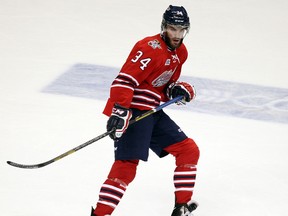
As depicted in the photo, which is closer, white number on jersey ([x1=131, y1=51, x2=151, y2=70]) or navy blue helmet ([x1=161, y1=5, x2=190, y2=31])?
white number on jersey ([x1=131, y1=51, x2=151, y2=70])

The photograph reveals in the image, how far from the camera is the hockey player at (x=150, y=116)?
12.7 feet

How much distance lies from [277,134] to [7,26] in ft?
10.2

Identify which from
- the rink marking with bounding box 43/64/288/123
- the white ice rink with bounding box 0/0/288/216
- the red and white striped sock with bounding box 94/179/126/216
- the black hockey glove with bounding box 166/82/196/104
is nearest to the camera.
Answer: the red and white striped sock with bounding box 94/179/126/216

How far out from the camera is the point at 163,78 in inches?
161

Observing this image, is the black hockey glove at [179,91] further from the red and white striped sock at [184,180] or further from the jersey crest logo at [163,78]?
the red and white striped sock at [184,180]

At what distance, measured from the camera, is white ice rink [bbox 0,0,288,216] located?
4.51m

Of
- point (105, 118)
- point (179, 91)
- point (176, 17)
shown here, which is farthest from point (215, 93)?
point (176, 17)

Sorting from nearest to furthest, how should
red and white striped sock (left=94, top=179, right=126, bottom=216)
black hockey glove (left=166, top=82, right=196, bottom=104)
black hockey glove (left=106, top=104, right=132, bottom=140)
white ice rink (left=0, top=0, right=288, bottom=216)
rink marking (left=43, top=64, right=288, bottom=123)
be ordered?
black hockey glove (left=106, top=104, right=132, bottom=140), red and white striped sock (left=94, top=179, right=126, bottom=216), black hockey glove (left=166, top=82, right=196, bottom=104), white ice rink (left=0, top=0, right=288, bottom=216), rink marking (left=43, top=64, right=288, bottom=123)

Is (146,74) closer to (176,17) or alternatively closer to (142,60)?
(142,60)

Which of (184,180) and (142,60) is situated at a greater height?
(142,60)

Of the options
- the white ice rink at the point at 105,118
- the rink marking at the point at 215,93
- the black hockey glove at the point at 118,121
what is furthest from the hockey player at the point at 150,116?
the rink marking at the point at 215,93

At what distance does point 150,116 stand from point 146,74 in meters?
0.27

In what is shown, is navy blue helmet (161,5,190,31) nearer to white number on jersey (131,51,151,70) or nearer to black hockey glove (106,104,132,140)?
white number on jersey (131,51,151,70)

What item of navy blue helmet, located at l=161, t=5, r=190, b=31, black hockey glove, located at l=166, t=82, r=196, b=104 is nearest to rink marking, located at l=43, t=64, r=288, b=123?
black hockey glove, located at l=166, t=82, r=196, b=104
